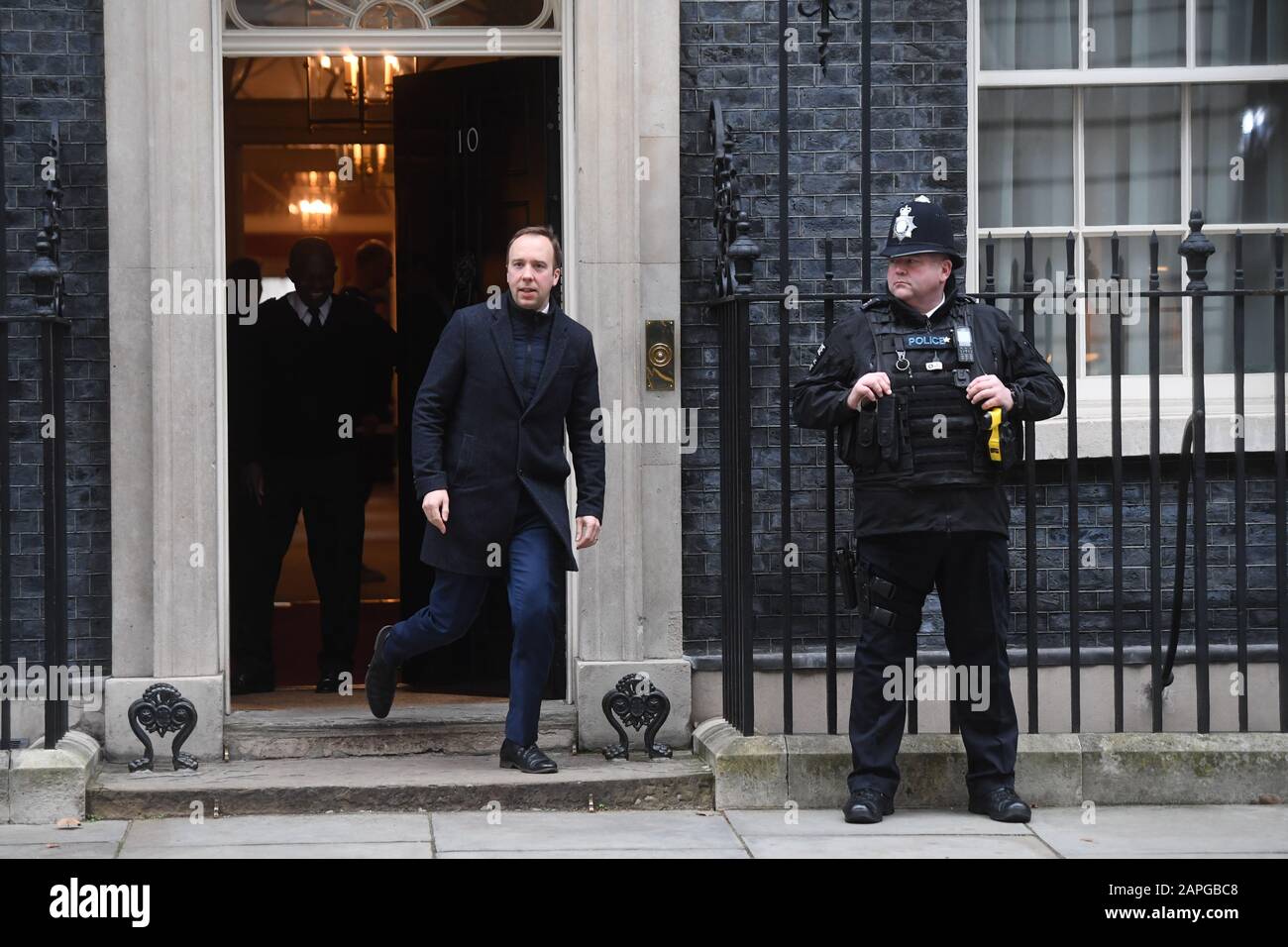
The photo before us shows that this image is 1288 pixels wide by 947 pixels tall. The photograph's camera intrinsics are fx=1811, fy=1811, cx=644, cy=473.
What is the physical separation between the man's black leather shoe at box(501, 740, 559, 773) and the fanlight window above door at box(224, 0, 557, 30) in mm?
3037

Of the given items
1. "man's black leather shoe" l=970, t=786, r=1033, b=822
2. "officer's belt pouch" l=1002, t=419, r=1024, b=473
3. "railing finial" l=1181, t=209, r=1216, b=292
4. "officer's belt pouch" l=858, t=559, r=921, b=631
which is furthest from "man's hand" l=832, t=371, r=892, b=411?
"man's black leather shoe" l=970, t=786, r=1033, b=822

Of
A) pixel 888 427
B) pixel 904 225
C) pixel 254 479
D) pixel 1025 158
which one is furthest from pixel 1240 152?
pixel 254 479

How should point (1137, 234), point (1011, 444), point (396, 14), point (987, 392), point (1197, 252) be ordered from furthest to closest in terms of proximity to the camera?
point (1137, 234) → point (396, 14) → point (1197, 252) → point (1011, 444) → point (987, 392)

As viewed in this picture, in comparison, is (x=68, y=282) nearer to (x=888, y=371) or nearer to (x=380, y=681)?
(x=380, y=681)

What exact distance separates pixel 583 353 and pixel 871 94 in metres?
1.79

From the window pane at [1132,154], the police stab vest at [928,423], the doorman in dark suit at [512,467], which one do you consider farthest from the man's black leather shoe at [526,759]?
the window pane at [1132,154]

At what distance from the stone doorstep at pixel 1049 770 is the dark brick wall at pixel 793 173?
3.12 feet

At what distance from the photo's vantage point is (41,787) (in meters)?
6.41

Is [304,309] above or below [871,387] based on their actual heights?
above

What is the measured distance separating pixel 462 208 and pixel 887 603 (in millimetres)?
2937

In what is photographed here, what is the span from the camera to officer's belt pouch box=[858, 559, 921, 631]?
6.33m

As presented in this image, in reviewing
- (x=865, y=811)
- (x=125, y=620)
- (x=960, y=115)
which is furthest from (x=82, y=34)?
(x=865, y=811)

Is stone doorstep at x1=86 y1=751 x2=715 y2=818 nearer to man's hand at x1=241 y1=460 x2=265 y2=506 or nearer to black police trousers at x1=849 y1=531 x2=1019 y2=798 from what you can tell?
black police trousers at x1=849 y1=531 x2=1019 y2=798

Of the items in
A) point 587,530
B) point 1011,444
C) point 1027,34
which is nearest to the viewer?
point 1011,444
